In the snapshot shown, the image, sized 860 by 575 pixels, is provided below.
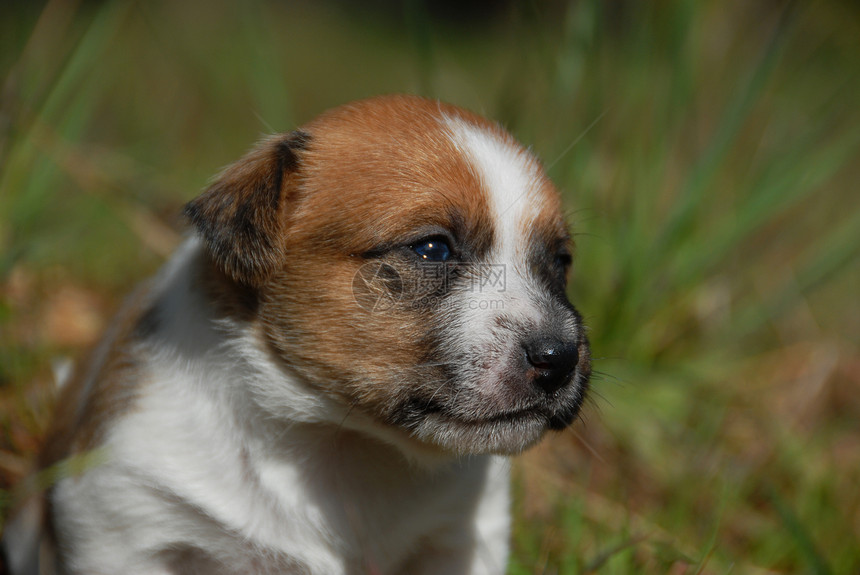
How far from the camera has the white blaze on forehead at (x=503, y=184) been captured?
264 centimetres

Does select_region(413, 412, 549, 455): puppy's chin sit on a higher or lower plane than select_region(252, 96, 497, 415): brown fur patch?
lower

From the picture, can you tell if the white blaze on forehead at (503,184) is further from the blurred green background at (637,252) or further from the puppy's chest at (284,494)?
the blurred green background at (637,252)

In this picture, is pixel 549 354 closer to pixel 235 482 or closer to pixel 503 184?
pixel 503 184

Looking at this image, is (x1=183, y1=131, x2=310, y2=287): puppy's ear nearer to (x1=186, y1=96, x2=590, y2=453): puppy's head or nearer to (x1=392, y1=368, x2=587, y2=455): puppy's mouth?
(x1=186, y1=96, x2=590, y2=453): puppy's head

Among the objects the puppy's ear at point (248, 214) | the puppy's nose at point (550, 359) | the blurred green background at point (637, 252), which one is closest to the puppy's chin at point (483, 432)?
the puppy's nose at point (550, 359)

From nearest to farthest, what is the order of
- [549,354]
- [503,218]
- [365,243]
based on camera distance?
[549,354], [365,243], [503,218]

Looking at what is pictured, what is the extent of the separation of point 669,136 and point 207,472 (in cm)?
382

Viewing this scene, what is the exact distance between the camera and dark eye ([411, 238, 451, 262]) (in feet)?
8.45

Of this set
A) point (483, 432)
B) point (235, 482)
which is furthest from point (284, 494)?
point (483, 432)

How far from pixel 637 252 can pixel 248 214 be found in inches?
118

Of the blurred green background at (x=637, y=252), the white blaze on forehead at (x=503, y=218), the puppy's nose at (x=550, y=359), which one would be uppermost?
the white blaze on forehead at (x=503, y=218)

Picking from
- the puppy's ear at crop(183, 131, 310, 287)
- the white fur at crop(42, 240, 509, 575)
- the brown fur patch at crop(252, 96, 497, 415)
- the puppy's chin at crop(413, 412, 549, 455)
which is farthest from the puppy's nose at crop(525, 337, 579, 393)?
the puppy's ear at crop(183, 131, 310, 287)

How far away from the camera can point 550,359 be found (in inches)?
94.0

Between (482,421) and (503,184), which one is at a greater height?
(503,184)
